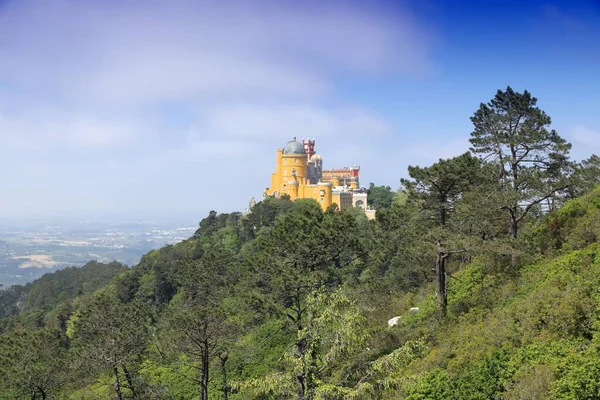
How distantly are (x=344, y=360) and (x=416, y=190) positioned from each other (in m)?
5.53

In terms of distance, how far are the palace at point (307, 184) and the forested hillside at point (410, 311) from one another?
32066 millimetres

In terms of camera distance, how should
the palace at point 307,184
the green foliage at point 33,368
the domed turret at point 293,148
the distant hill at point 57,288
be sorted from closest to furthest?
the green foliage at point 33,368 → the palace at point 307,184 → the domed turret at point 293,148 → the distant hill at point 57,288

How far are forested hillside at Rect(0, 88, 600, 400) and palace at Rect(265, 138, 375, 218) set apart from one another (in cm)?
3207

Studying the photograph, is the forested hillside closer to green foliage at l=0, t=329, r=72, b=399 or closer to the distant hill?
green foliage at l=0, t=329, r=72, b=399

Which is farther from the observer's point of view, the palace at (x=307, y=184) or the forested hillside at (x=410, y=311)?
the palace at (x=307, y=184)

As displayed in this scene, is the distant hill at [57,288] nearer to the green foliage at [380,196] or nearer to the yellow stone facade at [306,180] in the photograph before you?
the yellow stone facade at [306,180]

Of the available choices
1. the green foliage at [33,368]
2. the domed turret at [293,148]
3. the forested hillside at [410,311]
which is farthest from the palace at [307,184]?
the green foliage at [33,368]

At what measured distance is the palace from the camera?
55.0m

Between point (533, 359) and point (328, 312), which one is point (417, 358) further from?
point (533, 359)

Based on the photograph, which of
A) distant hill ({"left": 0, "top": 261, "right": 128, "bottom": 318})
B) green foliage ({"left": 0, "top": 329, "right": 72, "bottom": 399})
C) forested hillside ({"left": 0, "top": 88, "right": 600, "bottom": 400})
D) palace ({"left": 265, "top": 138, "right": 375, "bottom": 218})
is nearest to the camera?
forested hillside ({"left": 0, "top": 88, "right": 600, "bottom": 400})

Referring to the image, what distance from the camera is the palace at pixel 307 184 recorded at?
5503cm

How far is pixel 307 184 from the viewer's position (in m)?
57.8

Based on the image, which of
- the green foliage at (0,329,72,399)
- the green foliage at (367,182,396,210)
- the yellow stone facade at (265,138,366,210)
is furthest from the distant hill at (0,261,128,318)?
the green foliage at (0,329,72,399)

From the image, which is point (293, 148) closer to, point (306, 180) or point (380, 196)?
point (306, 180)
